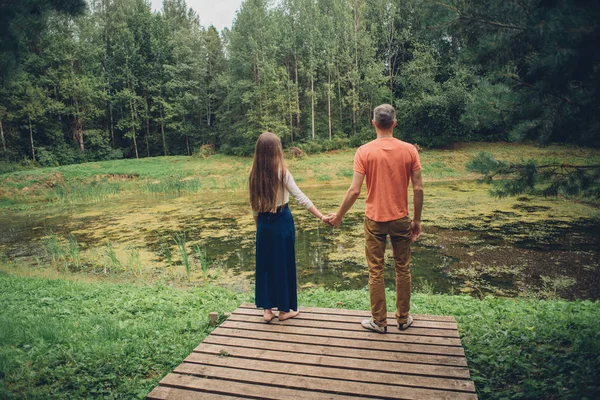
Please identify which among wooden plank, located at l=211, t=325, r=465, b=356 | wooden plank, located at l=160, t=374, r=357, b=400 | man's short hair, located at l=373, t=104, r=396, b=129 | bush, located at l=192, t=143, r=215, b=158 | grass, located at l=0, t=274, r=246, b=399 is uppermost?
man's short hair, located at l=373, t=104, r=396, b=129

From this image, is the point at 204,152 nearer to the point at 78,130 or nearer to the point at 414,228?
the point at 78,130

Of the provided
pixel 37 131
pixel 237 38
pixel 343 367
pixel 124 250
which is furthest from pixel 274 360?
pixel 37 131

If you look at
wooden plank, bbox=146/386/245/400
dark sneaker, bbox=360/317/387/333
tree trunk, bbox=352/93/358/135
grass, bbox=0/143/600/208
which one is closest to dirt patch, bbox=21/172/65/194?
grass, bbox=0/143/600/208

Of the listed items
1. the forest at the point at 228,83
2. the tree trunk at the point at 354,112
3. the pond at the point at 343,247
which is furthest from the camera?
the tree trunk at the point at 354,112

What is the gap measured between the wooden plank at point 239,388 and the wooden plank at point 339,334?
0.86m

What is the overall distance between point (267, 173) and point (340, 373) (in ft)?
6.19

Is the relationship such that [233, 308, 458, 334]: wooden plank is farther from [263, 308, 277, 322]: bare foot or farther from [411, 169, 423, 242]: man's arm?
[411, 169, 423, 242]: man's arm

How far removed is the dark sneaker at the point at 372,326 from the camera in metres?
3.46

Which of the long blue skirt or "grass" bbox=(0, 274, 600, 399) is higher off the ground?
the long blue skirt

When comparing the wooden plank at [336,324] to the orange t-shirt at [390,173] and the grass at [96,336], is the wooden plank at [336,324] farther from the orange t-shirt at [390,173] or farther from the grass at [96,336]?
the orange t-shirt at [390,173]

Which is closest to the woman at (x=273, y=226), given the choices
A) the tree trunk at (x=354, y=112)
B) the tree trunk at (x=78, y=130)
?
the tree trunk at (x=354, y=112)

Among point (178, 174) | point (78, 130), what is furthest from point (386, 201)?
point (78, 130)

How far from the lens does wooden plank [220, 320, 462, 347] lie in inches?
128

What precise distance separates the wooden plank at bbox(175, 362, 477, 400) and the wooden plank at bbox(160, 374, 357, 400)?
3 cm
